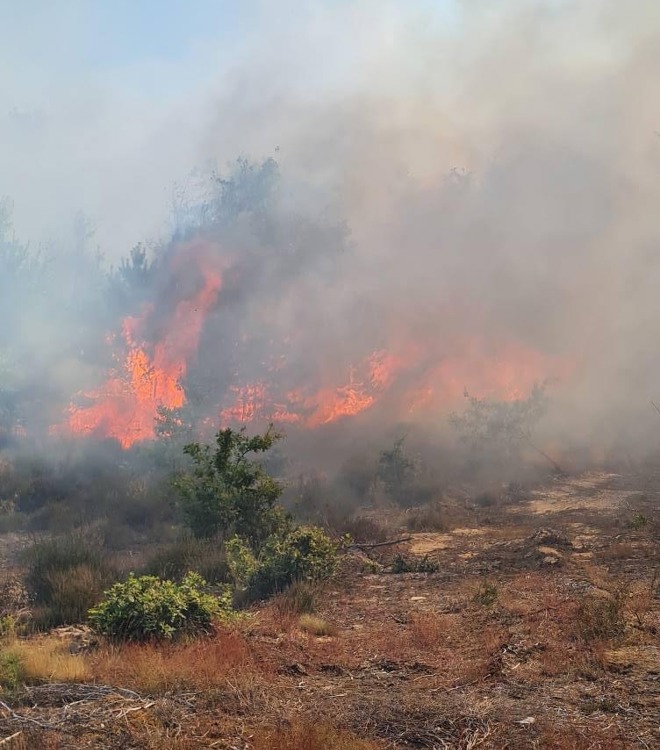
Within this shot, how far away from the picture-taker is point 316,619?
8.62m

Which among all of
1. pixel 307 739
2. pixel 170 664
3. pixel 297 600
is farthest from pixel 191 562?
pixel 307 739

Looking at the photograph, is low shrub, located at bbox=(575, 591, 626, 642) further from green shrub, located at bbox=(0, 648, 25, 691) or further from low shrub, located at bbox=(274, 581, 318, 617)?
green shrub, located at bbox=(0, 648, 25, 691)

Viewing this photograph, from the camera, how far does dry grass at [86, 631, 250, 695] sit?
577cm

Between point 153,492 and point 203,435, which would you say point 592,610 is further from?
point 203,435

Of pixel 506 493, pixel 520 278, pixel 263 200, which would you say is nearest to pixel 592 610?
pixel 506 493

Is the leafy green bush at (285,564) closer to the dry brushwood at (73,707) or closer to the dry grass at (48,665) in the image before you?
the dry grass at (48,665)

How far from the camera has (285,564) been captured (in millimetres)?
10711

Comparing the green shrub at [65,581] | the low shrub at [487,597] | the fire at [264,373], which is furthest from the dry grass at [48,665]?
the fire at [264,373]

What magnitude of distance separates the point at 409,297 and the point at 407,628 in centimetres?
2379

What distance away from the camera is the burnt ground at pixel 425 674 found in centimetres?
478

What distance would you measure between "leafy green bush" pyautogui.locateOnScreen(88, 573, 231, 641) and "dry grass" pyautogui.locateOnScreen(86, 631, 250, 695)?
0.87 ft

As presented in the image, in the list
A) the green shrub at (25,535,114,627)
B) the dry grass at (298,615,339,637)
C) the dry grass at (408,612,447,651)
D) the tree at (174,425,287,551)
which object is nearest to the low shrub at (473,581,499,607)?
the dry grass at (408,612,447,651)

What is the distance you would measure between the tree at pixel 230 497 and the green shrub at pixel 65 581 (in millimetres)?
2334

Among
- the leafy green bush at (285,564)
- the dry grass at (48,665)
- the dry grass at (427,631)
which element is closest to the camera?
the dry grass at (48,665)
